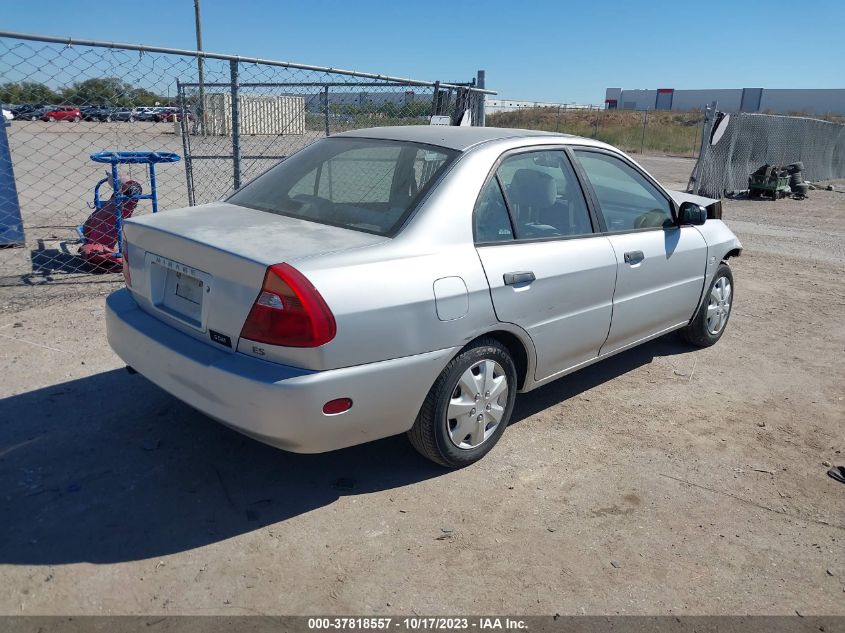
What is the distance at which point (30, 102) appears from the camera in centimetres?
662

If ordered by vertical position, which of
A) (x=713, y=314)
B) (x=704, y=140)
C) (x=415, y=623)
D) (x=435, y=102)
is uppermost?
(x=435, y=102)

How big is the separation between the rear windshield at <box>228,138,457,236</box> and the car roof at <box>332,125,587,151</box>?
0.07 m

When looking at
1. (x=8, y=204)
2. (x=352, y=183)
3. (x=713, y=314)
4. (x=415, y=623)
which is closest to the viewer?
(x=415, y=623)

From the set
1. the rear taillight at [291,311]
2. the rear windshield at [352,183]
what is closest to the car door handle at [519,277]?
the rear windshield at [352,183]

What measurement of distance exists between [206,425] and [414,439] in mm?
1299

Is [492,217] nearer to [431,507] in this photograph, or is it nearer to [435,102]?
[431,507]

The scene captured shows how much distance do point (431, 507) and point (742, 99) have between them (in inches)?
3317

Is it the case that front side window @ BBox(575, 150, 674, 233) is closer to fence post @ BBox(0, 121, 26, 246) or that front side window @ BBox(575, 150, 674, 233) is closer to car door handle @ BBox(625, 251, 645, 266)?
car door handle @ BBox(625, 251, 645, 266)

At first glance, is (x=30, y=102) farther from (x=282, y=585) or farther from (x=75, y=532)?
(x=282, y=585)

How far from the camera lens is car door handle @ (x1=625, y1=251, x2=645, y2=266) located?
4363mm

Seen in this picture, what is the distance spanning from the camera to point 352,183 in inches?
169

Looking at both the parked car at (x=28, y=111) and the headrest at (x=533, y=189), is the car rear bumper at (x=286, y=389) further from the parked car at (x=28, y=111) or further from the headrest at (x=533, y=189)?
the parked car at (x=28, y=111)

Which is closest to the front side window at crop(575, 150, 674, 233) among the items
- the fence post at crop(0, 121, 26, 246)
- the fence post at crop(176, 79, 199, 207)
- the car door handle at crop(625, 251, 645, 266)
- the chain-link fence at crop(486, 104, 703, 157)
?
the car door handle at crop(625, 251, 645, 266)

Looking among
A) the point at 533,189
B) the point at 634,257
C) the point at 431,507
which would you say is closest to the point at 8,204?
the point at 533,189
